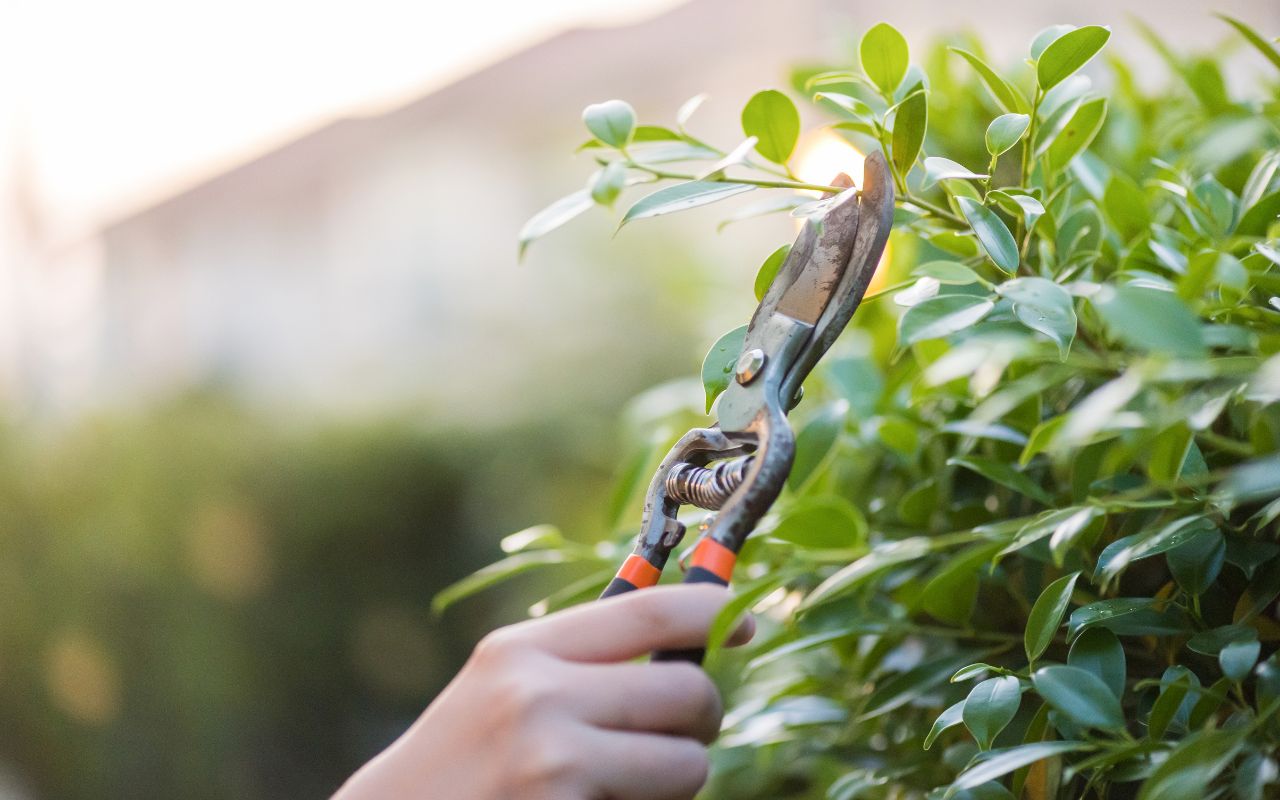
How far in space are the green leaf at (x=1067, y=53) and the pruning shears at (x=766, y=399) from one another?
0.08m

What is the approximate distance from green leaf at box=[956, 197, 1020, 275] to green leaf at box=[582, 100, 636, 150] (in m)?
0.14

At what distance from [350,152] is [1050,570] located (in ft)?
16.1

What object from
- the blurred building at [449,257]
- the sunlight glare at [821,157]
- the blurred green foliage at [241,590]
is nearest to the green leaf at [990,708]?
the blurred building at [449,257]

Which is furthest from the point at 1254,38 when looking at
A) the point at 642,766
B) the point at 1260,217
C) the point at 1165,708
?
the point at 642,766

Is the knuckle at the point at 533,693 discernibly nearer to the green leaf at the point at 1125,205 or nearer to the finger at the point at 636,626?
the finger at the point at 636,626

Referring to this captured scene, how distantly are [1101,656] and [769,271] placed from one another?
0.19m

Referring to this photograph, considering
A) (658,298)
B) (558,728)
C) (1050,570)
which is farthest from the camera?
(658,298)

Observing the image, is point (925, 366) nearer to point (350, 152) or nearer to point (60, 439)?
point (60, 439)

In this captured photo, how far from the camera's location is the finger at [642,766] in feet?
1.00

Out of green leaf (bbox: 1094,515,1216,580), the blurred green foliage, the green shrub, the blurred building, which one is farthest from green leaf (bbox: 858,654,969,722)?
the blurred green foliage

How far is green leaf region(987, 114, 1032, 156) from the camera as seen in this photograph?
353 mm

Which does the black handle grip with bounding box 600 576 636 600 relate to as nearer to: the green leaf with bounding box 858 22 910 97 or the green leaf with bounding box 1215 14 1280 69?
the green leaf with bounding box 858 22 910 97

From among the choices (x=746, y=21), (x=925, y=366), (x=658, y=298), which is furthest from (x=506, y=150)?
(x=925, y=366)

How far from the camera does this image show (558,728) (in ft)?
1.00
